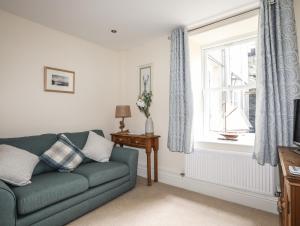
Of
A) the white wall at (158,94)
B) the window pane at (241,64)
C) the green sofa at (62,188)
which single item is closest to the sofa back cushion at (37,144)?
the green sofa at (62,188)

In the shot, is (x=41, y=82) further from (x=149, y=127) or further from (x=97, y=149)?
(x=149, y=127)

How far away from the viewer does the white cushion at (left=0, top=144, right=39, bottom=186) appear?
1.91m

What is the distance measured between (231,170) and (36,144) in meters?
2.58

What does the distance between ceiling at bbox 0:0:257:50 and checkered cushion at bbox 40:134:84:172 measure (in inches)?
66.7

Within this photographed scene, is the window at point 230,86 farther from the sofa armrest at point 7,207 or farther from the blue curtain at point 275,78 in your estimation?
the sofa armrest at point 7,207

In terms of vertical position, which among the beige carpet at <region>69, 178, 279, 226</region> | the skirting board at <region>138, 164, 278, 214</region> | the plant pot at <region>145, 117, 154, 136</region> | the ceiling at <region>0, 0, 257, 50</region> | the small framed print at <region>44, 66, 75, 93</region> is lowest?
the beige carpet at <region>69, 178, 279, 226</region>

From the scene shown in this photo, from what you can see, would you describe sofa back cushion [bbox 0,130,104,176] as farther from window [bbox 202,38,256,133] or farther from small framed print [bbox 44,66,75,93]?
window [bbox 202,38,256,133]

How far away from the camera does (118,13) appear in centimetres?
266

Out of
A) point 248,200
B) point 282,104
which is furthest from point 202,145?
point 282,104

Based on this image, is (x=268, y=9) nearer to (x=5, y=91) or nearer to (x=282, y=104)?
(x=282, y=104)

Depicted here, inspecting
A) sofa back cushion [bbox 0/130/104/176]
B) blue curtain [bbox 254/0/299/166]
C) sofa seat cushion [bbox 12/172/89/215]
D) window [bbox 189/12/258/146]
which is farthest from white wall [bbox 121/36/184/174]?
sofa back cushion [bbox 0/130/104/176]

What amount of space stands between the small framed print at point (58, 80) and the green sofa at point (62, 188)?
0.80 m

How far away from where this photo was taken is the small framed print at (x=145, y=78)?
369 centimetres

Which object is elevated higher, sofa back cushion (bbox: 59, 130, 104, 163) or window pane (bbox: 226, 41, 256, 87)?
window pane (bbox: 226, 41, 256, 87)
